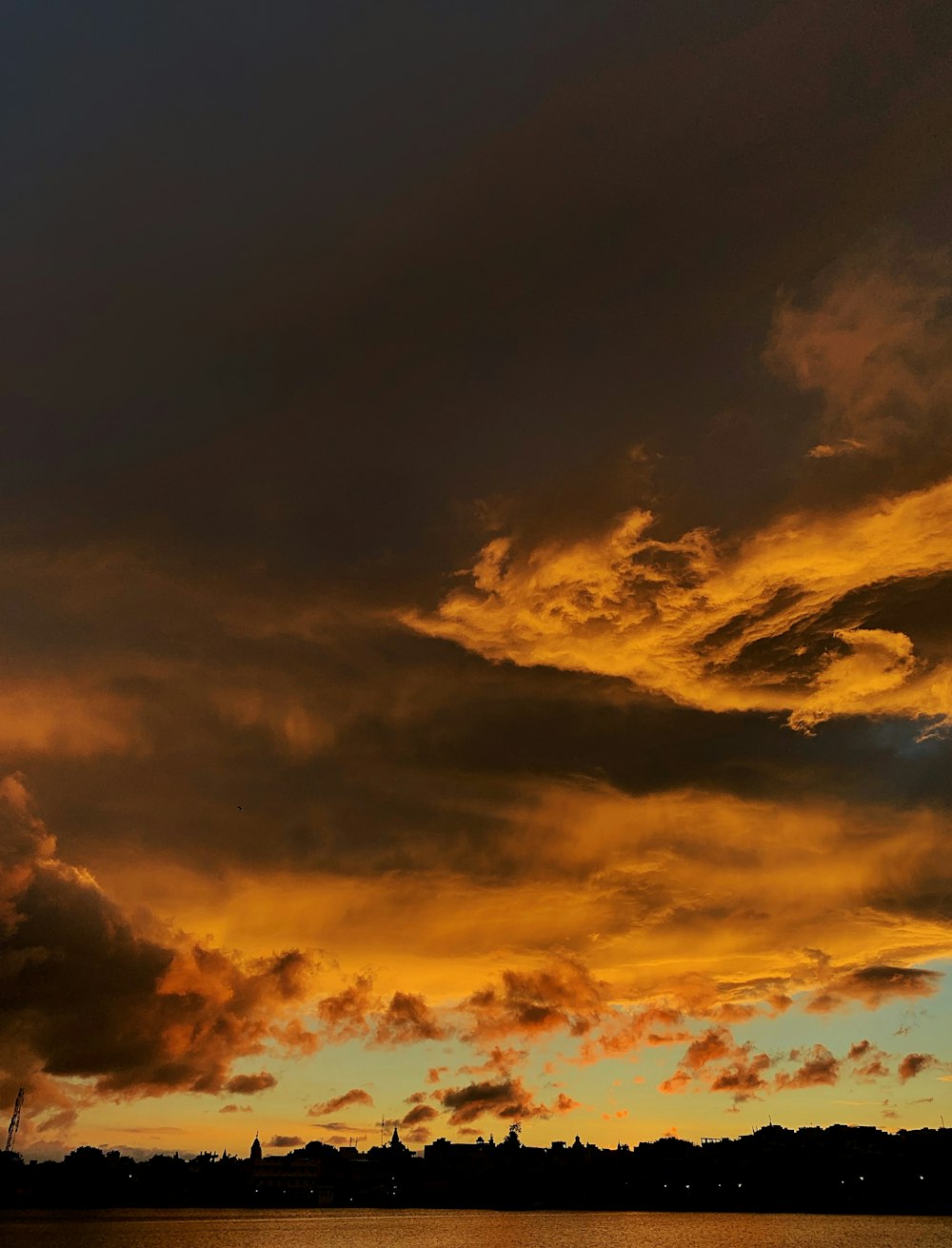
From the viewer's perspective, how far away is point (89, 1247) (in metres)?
193

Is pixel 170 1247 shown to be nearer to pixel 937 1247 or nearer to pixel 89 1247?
pixel 89 1247

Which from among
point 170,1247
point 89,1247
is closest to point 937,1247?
point 170,1247

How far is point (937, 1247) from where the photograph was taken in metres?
197

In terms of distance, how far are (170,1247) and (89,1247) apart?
1582 cm

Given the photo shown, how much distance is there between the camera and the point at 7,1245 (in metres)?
191

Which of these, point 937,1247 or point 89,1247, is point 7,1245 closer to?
point 89,1247

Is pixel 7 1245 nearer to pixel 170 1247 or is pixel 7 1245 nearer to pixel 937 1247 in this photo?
pixel 170 1247

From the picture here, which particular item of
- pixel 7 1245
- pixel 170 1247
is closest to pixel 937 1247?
pixel 170 1247

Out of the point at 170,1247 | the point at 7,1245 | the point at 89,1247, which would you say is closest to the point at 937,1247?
the point at 170,1247

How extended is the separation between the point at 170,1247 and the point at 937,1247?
153424 mm

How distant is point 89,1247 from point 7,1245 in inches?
601

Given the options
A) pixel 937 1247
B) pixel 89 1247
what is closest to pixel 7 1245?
pixel 89 1247
